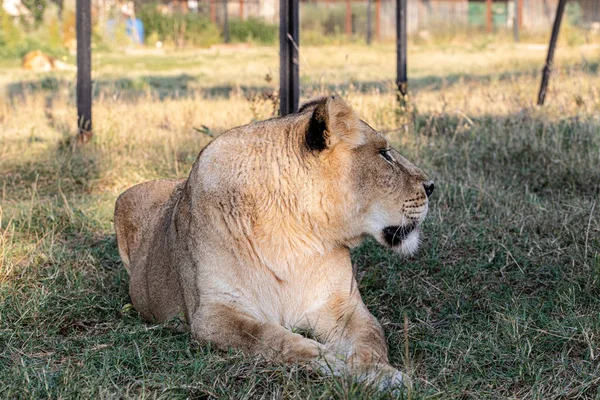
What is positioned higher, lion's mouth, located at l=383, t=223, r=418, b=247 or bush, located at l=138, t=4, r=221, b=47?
bush, located at l=138, t=4, r=221, b=47

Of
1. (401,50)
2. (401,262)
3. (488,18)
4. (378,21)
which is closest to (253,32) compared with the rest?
(378,21)

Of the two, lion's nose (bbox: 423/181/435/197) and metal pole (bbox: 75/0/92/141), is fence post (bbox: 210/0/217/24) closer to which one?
metal pole (bbox: 75/0/92/141)

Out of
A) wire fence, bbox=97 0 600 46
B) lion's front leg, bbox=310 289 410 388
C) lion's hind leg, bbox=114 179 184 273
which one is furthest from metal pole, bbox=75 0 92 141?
wire fence, bbox=97 0 600 46

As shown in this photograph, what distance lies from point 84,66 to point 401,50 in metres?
2.84

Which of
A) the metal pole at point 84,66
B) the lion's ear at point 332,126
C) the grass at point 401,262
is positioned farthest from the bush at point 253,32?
the lion's ear at point 332,126

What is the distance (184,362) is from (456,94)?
6900 mm

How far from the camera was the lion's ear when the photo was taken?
3221mm

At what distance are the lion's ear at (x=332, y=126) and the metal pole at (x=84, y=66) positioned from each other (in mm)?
4415

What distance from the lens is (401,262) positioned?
4.70 meters

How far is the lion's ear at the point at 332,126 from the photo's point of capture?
10.6 feet

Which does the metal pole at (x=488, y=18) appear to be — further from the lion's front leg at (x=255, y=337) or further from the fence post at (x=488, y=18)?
the lion's front leg at (x=255, y=337)

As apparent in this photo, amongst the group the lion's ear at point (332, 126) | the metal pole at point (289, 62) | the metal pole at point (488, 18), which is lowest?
the lion's ear at point (332, 126)

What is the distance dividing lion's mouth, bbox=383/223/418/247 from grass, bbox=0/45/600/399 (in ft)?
1.46

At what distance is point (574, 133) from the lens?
652 centimetres
